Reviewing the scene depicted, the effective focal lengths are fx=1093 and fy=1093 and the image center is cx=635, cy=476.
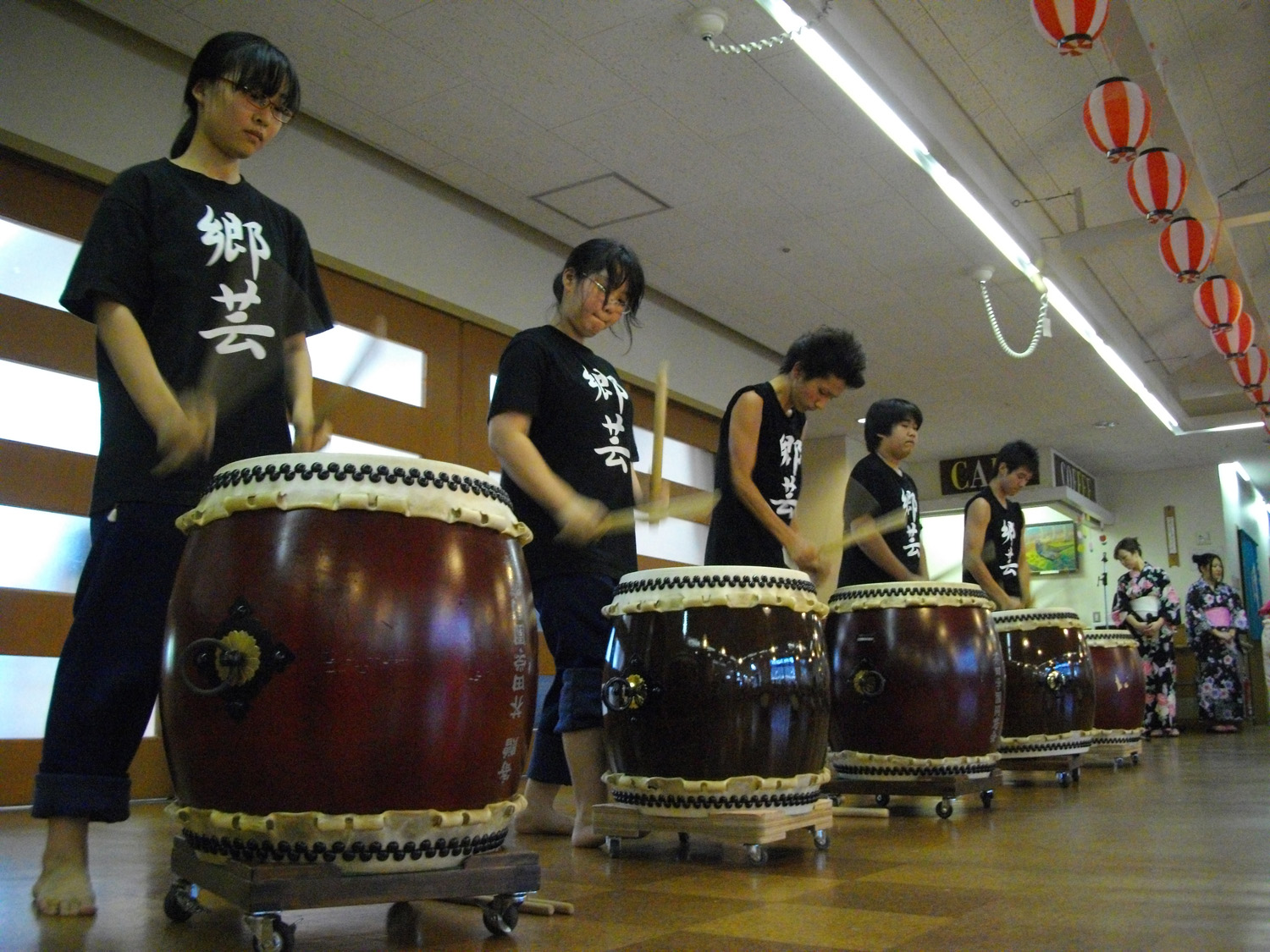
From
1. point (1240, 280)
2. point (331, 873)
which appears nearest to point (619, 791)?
point (331, 873)

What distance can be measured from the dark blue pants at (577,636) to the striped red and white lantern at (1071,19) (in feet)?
7.36

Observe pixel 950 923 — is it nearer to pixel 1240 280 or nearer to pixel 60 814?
pixel 60 814

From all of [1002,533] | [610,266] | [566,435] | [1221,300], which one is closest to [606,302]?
[610,266]

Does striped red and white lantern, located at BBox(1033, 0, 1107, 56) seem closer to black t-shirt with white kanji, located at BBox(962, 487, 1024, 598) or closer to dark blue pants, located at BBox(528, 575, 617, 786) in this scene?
black t-shirt with white kanji, located at BBox(962, 487, 1024, 598)

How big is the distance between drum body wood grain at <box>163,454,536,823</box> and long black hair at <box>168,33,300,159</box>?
2.01ft

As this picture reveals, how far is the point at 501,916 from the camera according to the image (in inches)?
52.2

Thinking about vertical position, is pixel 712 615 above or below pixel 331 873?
above

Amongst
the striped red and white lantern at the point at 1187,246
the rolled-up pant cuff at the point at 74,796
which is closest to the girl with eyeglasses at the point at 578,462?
the rolled-up pant cuff at the point at 74,796

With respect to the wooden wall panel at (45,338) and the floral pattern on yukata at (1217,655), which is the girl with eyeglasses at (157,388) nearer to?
the wooden wall panel at (45,338)

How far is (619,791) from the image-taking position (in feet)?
7.20

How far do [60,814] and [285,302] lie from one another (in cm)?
79

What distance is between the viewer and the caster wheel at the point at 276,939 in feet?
3.86

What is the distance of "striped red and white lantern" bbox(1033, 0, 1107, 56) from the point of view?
3.23 metres

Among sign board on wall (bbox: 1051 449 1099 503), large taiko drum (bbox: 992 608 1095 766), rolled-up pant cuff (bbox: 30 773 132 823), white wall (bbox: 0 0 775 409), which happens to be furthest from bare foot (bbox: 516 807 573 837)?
sign board on wall (bbox: 1051 449 1099 503)
